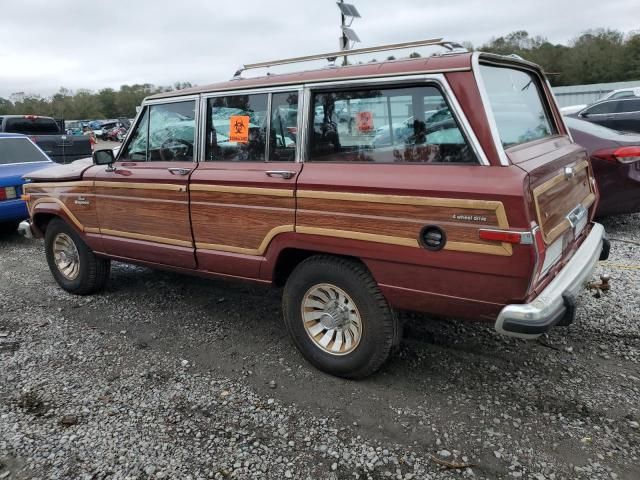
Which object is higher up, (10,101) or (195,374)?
(10,101)

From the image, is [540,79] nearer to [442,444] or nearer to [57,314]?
[442,444]

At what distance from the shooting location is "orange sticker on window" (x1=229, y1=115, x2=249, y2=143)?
12.3 feet

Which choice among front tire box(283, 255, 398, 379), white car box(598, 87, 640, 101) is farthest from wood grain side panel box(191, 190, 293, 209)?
white car box(598, 87, 640, 101)

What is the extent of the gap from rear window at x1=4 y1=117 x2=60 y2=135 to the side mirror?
9380mm

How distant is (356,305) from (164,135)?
7.53 ft

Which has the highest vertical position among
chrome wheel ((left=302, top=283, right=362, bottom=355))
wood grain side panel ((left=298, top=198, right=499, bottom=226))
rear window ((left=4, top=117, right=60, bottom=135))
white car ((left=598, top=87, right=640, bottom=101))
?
Result: white car ((left=598, top=87, right=640, bottom=101))

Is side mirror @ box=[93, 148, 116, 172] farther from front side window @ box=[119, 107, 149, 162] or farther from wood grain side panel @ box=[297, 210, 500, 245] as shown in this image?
wood grain side panel @ box=[297, 210, 500, 245]

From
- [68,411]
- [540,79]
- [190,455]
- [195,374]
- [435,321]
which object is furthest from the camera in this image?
[435,321]

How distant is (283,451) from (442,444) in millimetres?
853

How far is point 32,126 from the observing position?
12703mm

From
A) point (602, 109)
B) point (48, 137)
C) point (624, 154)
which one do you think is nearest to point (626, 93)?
point (602, 109)

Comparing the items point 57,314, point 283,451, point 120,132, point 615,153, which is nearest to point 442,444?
point 283,451

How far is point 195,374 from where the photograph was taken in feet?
11.8

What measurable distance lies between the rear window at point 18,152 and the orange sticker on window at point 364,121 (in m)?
7.00
